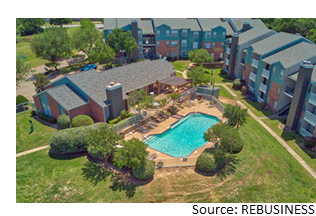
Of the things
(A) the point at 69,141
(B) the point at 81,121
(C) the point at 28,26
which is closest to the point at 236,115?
(B) the point at 81,121

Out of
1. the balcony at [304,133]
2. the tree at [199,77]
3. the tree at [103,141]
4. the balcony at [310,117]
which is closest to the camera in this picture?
the tree at [103,141]

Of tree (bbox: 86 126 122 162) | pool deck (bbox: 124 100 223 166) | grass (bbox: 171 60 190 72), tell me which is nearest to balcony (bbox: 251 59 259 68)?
pool deck (bbox: 124 100 223 166)

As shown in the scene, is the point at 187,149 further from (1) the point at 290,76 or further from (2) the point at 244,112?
(1) the point at 290,76

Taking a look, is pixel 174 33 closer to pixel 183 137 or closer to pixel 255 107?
pixel 255 107

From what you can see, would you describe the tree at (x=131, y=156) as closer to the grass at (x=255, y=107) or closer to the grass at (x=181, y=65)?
the grass at (x=255, y=107)

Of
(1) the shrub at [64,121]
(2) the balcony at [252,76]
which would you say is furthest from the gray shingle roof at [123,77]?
(2) the balcony at [252,76]

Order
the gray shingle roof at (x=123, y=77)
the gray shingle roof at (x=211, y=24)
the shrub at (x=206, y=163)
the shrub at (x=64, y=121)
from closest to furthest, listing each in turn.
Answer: the shrub at (x=206, y=163) < the shrub at (x=64, y=121) < the gray shingle roof at (x=123, y=77) < the gray shingle roof at (x=211, y=24)
